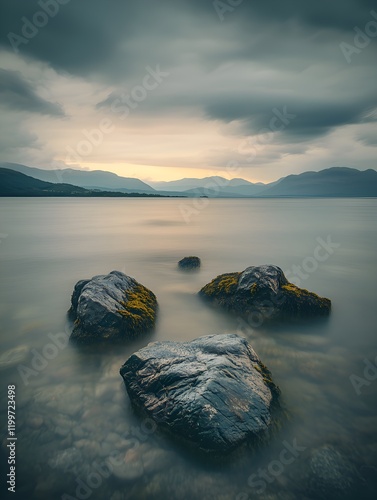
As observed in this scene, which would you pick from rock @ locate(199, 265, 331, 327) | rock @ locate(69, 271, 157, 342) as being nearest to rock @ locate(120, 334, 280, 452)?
rock @ locate(69, 271, 157, 342)

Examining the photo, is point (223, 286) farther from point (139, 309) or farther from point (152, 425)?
point (152, 425)

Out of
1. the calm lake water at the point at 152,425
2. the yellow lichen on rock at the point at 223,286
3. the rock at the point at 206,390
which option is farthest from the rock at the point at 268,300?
the rock at the point at 206,390

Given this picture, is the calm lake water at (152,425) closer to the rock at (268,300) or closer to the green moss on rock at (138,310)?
the green moss on rock at (138,310)

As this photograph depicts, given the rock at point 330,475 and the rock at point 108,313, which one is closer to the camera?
the rock at point 330,475

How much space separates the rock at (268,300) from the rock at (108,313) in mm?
3538

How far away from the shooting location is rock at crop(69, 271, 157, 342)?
9.12m

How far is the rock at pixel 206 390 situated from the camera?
17.9ft

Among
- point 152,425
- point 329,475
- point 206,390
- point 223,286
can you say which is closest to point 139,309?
point 223,286

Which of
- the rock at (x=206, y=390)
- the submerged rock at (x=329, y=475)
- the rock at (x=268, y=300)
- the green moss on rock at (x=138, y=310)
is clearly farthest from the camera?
the rock at (x=268, y=300)

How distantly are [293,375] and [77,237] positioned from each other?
32.3 metres

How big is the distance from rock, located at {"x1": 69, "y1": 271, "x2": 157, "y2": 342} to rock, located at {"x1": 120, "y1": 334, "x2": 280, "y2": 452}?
2.19m

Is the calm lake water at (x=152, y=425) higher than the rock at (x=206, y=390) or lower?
lower

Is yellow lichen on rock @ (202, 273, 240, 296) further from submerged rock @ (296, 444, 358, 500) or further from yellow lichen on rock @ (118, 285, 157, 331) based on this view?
submerged rock @ (296, 444, 358, 500)

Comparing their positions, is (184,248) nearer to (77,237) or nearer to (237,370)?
(77,237)
